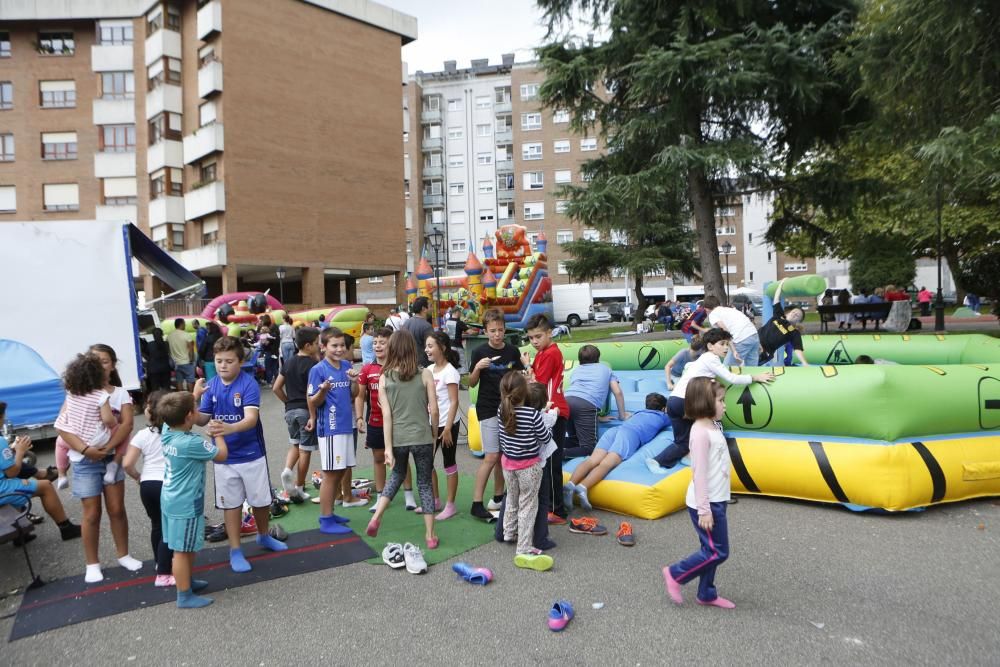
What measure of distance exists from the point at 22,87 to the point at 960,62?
45.3 metres

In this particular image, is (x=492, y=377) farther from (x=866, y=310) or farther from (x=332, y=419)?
(x=866, y=310)

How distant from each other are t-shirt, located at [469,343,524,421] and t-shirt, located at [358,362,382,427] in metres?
0.96

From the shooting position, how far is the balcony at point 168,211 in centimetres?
3472

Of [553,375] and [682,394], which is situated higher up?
[553,375]

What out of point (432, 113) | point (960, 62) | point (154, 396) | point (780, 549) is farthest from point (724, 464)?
point (432, 113)

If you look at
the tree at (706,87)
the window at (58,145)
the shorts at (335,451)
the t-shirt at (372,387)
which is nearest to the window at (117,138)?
the window at (58,145)

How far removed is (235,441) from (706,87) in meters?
13.5

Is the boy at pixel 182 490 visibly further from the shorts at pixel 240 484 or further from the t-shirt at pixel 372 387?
the t-shirt at pixel 372 387

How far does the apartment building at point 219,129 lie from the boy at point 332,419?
29298 mm

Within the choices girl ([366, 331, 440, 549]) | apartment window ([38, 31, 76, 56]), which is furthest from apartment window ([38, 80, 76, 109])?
girl ([366, 331, 440, 549])

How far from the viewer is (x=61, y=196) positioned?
3772 centimetres

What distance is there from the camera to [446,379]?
228 inches

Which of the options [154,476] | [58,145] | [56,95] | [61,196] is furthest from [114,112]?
[154,476]

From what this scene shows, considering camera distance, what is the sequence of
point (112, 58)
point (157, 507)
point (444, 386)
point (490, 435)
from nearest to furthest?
point (157, 507) → point (490, 435) → point (444, 386) → point (112, 58)
